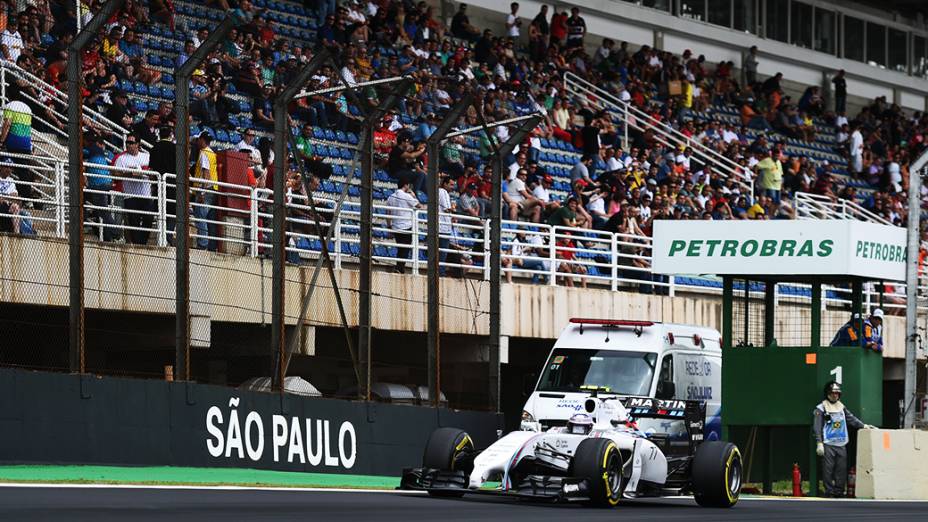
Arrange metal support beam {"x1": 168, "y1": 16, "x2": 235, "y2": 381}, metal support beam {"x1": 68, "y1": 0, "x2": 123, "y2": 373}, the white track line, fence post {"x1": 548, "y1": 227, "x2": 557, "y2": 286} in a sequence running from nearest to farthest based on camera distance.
→ 1. the white track line
2. metal support beam {"x1": 68, "y1": 0, "x2": 123, "y2": 373}
3. metal support beam {"x1": 168, "y1": 16, "x2": 235, "y2": 381}
4. fence post {"x1": 548, "y1": 227, "x2": 557, "y2": 286}

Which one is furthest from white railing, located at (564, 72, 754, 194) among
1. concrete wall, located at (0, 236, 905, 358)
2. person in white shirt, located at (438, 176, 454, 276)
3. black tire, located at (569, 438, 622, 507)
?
black tire, located at (569, 438, 622, 507)

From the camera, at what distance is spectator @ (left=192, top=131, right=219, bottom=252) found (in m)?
20.8

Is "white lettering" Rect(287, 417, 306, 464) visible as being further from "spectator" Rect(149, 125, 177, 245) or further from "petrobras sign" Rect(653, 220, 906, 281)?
"petrobras sign" Rect(653, 220, 906, 281)

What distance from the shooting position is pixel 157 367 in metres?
19.0

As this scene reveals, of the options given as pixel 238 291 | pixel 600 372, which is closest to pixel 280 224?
pixel 238 291

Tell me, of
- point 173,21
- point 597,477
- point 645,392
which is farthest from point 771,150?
point 597,477

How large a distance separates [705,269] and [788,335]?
7771mm

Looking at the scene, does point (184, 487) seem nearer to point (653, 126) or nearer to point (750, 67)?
point (653, 126)

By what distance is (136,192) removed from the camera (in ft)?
67.0

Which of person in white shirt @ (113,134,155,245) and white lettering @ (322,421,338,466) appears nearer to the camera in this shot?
white lettering @ (322,421,338,466)

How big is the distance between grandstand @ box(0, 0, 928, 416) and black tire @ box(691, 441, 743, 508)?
18.4 ft

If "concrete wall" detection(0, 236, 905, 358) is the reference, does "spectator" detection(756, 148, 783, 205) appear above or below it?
above

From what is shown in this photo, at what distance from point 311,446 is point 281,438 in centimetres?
57

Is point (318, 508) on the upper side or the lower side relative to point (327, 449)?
upper
